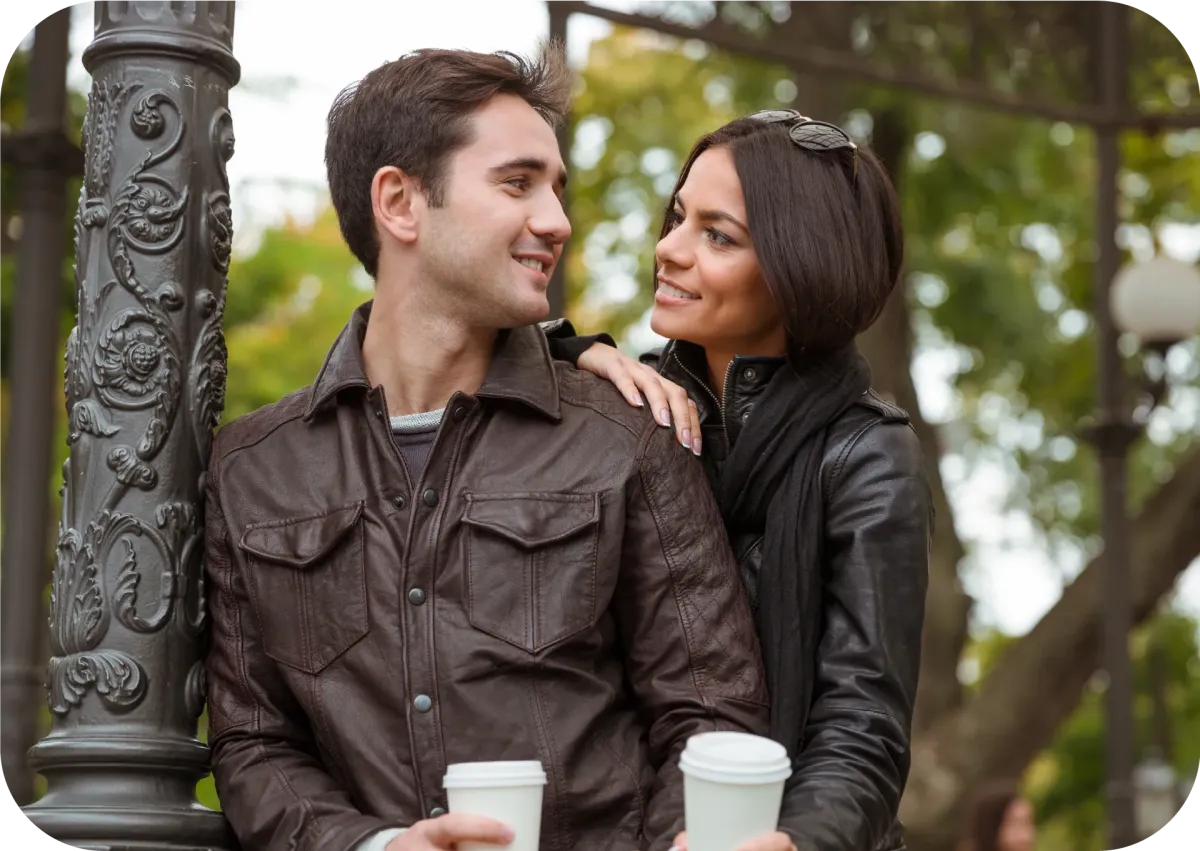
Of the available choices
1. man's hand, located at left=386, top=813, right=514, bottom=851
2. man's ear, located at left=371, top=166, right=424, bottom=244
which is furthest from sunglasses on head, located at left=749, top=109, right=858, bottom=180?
Result: man's hand, located at left=386, top=813, right=514, bottom=851

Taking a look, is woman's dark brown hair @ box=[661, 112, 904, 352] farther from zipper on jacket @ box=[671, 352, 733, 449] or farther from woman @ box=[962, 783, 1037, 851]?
woman @ box=[962, 783, 1037, 851]

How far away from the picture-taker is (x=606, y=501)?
3.72 metres

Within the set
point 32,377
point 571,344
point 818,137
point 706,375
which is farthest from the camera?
point 32,377

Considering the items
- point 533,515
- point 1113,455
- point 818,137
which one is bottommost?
point 1113,455

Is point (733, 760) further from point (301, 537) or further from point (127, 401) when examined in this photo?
point (127, 401)

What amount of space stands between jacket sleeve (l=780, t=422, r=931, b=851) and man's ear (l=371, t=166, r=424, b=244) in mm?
982

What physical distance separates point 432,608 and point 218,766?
543mm

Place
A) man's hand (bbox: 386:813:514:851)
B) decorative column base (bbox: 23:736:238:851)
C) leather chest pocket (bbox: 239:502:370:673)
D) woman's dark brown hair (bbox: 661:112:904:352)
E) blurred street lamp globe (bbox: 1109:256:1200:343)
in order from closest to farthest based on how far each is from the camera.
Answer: man's hand (bbox: 386:813:514:851)
decorative column base (bbox: 23:736:238:851)
leather chest pocket (bbox: 239:502:370:673)
woman's dark brown hair (bbox: 661:112:904:352)
blurred street lamp globe (bbox: 1109:256:1200:343)

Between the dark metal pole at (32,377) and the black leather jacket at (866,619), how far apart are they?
538 cm

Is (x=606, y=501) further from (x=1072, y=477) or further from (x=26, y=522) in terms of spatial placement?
(x=1072, y=477)

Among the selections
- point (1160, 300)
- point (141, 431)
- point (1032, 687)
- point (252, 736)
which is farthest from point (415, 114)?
point (1032, 687)

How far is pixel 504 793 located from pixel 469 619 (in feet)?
2.14

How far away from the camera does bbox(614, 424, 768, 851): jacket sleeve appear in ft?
12.0

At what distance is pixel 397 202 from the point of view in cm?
393
